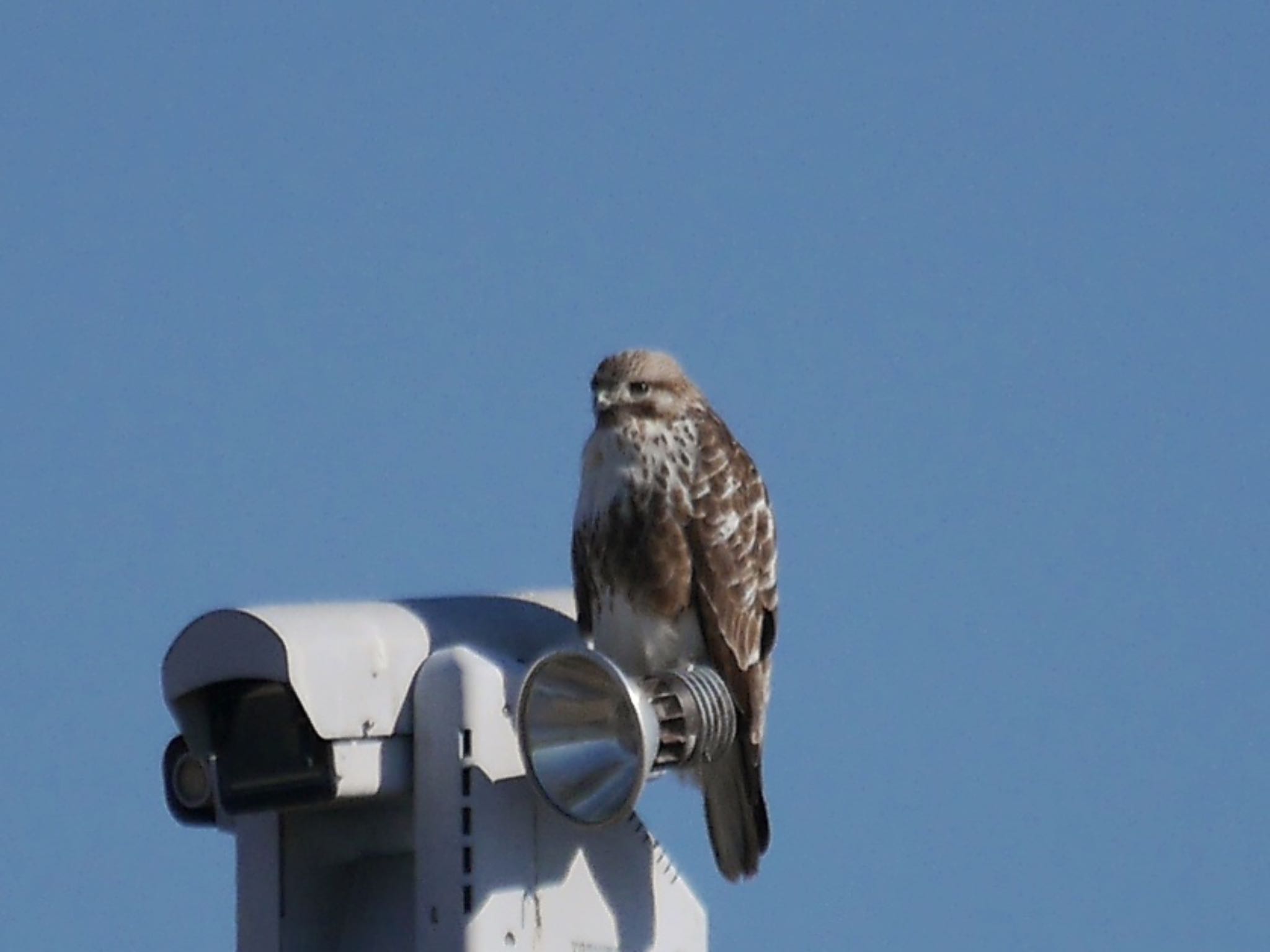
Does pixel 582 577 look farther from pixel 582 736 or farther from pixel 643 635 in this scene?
pixel 582 736

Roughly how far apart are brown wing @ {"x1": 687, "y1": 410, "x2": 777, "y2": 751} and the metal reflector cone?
5.23ft

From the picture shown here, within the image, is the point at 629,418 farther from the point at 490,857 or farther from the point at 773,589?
the point at 490,857

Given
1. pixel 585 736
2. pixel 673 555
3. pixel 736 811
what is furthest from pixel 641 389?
pixel 585 736

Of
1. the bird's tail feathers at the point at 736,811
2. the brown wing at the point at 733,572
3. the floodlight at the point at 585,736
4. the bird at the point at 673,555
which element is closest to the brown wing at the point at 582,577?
the bird at the point at 673,555

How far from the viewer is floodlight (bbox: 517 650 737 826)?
4078 millimetres

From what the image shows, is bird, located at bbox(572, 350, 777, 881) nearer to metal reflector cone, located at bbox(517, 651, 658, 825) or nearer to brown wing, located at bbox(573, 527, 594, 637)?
brown wing, located at bbox(573, 527, 594, 637)

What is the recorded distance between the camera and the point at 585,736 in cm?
414

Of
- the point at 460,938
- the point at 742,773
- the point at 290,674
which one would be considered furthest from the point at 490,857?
the point at 742,773

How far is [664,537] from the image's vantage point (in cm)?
587

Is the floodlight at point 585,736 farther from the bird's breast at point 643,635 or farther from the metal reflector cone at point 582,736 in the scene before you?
the bird's breast at point 643,635

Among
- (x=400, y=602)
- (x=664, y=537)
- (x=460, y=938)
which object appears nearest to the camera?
(x=460, y=938)

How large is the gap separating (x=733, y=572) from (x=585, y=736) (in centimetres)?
181

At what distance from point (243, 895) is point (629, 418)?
2145 millimetres

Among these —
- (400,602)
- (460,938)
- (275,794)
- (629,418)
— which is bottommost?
(460,938)
